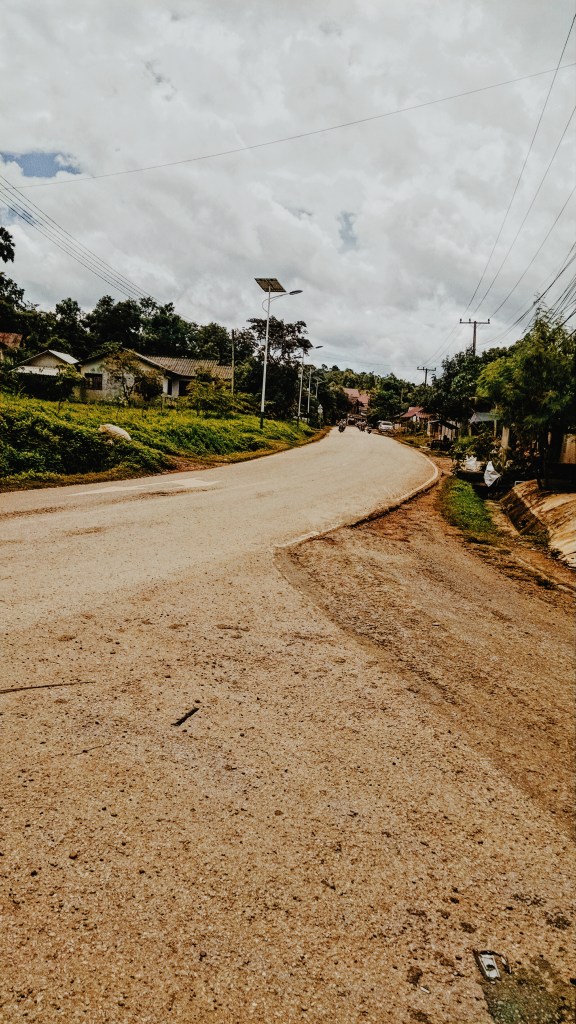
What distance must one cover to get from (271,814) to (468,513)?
421 inches

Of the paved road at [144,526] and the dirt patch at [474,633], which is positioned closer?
the dirt patch at [474,633]

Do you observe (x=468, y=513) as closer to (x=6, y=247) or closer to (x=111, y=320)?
(x=6, y=247)

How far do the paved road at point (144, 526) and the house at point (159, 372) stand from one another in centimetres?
2687

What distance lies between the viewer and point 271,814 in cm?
227

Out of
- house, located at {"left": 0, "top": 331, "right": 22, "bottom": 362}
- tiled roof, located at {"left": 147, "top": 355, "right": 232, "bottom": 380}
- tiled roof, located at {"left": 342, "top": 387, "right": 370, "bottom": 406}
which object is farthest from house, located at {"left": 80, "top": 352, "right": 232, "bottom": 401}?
Result: tiled roof, located at {"left": 342, "top": 387, "right": 370, "bottom": 406}

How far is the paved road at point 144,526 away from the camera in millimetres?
4758

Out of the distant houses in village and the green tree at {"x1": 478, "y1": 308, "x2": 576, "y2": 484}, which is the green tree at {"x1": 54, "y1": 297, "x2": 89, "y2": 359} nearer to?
the distant houses in village

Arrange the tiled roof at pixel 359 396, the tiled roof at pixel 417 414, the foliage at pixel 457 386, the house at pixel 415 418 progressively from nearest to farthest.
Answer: the foliage at pixel 457 386 < the house at pixel 415 418 < the tiled roof at pixel 417 414 < the tiled roof at pixel 359 396

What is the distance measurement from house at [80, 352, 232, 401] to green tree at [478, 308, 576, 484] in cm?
2814

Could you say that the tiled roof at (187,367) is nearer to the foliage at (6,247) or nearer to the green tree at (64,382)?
the green tree at (64,382)

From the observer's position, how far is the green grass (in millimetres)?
9734

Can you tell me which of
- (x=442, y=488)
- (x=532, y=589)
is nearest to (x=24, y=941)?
(x=532, y=589)

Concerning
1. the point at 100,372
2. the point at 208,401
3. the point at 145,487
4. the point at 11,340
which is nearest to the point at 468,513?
the point at 145,487

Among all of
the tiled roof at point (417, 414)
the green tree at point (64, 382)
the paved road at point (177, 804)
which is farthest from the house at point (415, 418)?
the paved road at point (177, 804)
